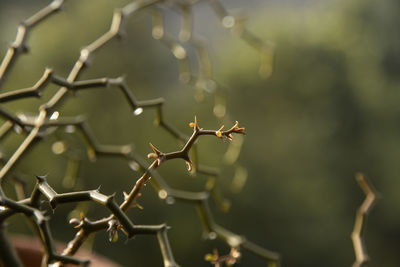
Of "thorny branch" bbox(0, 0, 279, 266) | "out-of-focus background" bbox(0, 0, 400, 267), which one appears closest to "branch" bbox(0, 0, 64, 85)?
"thorny branch" bbox(0, 0, 279, 266)

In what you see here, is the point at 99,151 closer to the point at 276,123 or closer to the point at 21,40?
the point at 21,40

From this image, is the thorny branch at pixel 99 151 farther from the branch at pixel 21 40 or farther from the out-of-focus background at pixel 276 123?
the out-of-focus background at pixel 276 123

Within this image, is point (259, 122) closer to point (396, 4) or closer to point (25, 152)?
point (396, 4)

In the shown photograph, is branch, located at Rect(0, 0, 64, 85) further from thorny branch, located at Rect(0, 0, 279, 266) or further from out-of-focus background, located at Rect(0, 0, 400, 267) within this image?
out-of-focus background, located at Rect(0, 0, 400, 267)

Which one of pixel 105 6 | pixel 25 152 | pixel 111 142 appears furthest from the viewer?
pixel 105 6

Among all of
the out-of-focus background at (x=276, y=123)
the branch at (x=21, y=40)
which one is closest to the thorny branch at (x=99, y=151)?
the branch at (x=21, y=40)

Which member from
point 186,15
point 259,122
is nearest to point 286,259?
point 259,122

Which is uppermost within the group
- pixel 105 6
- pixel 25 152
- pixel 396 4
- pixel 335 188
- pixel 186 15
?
pixel 396 4

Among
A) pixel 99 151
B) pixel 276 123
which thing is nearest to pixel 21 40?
pixel 99 151

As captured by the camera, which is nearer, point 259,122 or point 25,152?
point 25,152
